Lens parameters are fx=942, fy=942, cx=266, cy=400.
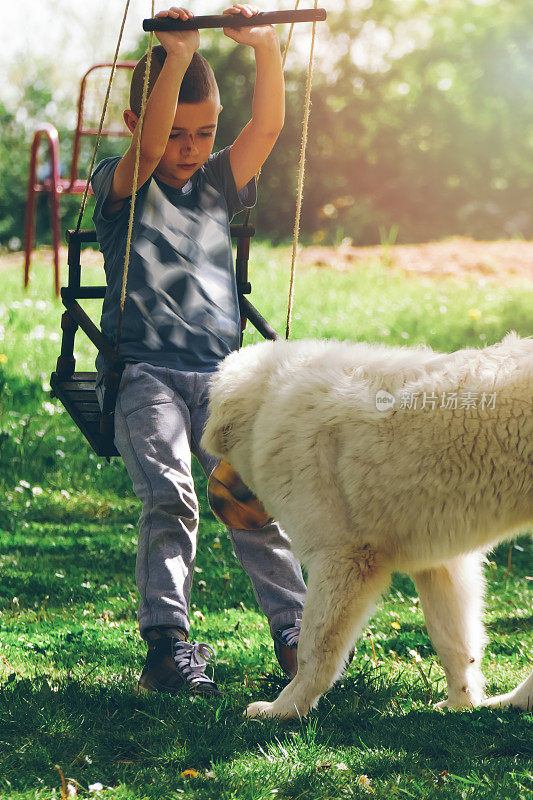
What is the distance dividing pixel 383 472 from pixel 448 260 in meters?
8.77

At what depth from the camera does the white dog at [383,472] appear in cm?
279

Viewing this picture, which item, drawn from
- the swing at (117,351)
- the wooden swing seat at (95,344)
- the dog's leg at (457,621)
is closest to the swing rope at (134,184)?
the swing at (117,351)

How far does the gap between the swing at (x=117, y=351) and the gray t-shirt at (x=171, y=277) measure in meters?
0.10

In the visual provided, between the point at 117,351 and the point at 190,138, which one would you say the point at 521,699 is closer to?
the point at 117,351

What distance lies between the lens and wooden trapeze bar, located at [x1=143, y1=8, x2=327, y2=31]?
3.23 meters

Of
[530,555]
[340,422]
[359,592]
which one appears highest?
[340,422]

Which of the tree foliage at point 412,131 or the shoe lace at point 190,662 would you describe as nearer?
the shoe lace at point 190,662

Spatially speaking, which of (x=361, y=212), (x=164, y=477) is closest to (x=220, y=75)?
(x=361, y=212)

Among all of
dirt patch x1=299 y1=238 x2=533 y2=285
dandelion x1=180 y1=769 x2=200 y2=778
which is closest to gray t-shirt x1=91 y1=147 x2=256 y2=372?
dandelion x1=180 y1=769 x2=200 y2=778

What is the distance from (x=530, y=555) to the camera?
18.1 feet

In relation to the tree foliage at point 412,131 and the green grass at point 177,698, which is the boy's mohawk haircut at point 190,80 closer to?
the green grass at point 177,698

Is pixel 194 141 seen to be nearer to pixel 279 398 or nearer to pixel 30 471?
pixel 279 398

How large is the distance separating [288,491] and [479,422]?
27.2 inches

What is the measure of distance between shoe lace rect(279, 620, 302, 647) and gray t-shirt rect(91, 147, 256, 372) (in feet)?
3.41
